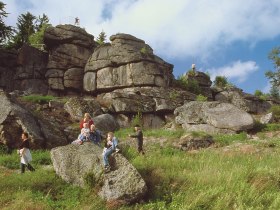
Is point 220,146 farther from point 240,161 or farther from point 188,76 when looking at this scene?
point 188,76

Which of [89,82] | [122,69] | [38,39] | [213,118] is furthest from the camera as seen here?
[38,39]

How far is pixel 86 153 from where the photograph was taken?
13891 mm

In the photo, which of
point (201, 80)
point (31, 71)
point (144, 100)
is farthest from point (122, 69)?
point (201, 80)

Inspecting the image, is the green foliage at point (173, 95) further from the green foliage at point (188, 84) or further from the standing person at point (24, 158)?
the standing person at point (24, 158)

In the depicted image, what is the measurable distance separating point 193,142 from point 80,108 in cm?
1032

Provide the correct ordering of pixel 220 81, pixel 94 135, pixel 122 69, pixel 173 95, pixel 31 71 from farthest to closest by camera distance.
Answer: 1. pixel 220 81
2. pixel 31 71
3. pixel 122 69
4. pixel 173 95
5. pixel 94 135

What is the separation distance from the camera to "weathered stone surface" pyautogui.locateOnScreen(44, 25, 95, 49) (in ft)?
133

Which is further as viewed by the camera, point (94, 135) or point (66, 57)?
point (66, 57)

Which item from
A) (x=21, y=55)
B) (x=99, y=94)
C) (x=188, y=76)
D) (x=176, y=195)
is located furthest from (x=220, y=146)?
(x=21, y=55)

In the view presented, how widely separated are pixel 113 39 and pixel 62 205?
31505 mm

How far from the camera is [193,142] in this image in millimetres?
23422

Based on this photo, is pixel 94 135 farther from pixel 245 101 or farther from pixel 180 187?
pixel 245 101

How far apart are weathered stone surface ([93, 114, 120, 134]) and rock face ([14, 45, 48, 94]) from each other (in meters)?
13.5

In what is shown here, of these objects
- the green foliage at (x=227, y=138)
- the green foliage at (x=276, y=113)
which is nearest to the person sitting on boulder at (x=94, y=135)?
the green foliage at (x=227, y=138)
